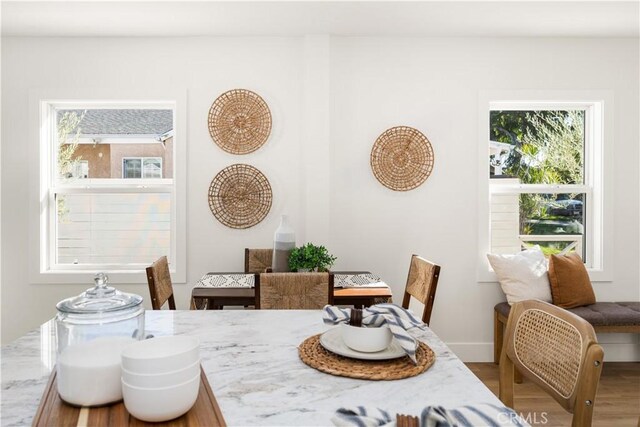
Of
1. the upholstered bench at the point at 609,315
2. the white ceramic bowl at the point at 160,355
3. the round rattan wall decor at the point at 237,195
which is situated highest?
the round rattan wall decor at the point at 237,195

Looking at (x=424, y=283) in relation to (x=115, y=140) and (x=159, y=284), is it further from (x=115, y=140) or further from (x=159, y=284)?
(x=115, y=140)

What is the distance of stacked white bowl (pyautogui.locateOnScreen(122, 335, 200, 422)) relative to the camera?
0.78m

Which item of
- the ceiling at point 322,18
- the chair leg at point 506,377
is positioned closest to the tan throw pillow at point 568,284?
the ceiling at point 322,18

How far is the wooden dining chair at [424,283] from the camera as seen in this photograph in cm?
200

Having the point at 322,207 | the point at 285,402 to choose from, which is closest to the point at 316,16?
the point at 322,207

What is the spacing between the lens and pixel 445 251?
3488 millimetres

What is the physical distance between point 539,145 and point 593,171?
0.48 meters

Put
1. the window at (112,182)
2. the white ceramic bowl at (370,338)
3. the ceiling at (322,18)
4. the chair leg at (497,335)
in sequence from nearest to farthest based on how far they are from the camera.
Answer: the white ceramic bowl at (370,338), the ceiling at (322,18), the chair leg at (497,335), the window at (112,182)

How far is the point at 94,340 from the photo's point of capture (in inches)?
36.2

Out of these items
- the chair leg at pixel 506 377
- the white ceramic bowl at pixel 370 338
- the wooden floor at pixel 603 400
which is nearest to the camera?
the white ceramic bowl at pixel 370 338

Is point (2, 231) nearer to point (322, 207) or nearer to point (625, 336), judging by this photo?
point (322, 207)

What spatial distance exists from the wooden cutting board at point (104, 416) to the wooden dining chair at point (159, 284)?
120 centimetres

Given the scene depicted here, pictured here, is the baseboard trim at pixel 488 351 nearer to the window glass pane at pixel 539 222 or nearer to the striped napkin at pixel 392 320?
the window glass pane at pixel 539 222

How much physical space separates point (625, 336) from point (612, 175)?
4.20ft
